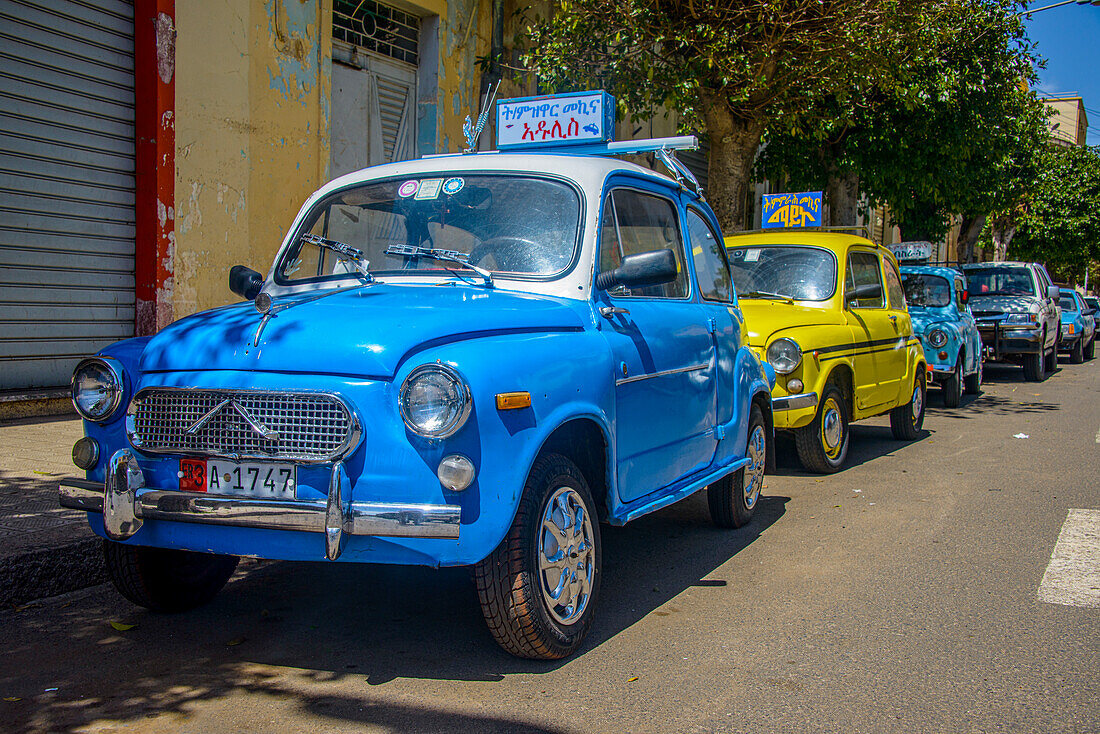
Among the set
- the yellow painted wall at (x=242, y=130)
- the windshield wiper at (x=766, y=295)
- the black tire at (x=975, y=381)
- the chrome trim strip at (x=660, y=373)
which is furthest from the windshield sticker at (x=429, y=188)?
the black tire at (x=975, y=381)

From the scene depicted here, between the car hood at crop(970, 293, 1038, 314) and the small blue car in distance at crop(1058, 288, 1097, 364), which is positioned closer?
the car hood at crop(970, 293, 1038, 314)

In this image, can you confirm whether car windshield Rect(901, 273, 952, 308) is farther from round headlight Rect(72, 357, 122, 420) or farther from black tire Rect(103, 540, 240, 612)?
round headlight Rect(72, 357, 122, 420)

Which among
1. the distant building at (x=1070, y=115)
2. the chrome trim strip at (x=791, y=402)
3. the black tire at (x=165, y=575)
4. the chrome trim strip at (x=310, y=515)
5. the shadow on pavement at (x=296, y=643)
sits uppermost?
the distant building at (x=1070, y=115)

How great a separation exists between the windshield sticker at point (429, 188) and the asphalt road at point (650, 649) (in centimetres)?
188

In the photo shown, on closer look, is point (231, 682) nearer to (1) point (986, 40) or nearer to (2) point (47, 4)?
(2) point (47, 4)

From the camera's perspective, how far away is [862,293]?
337 inches

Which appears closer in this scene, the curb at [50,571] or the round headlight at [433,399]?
the round headlight at [433,399]

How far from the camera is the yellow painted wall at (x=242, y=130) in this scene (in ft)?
30.9

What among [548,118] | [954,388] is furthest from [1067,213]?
[548,118]

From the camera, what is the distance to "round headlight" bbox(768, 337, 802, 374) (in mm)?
7391

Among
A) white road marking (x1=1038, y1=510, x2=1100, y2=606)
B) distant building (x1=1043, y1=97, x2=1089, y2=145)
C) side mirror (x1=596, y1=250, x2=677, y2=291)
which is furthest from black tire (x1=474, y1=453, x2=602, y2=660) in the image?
distant building (x1=1043, y1=97, x2=1089, y2=145)

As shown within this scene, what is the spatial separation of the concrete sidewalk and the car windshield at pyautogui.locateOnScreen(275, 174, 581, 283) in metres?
1.68

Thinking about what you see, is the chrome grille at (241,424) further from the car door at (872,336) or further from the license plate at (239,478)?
the car door at (872,336)

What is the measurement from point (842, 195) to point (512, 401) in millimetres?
18880
